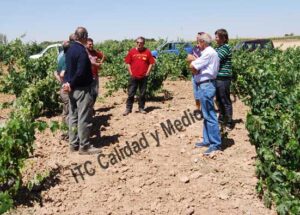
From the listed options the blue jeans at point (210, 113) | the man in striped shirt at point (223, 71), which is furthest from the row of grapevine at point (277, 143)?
the man in striped shirt at point (223, 71)

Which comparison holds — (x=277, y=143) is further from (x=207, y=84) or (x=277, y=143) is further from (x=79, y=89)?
(x=79, y=89)

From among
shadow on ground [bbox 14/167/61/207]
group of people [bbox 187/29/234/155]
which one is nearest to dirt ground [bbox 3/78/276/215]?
shadow on ground [bbox 14/167/61/207]

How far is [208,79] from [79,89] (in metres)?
1.82

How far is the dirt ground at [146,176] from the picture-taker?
4730 millimetres

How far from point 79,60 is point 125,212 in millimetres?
2244

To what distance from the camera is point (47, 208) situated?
476cm

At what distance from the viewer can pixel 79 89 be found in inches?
234

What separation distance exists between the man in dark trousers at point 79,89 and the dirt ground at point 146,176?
26 centimetres

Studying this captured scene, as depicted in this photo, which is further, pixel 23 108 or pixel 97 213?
pixel 23 108

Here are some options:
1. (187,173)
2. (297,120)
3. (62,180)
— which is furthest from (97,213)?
(297,120)

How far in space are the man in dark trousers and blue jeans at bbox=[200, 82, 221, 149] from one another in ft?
5.30

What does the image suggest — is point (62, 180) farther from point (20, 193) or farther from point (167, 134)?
point (167, 134)

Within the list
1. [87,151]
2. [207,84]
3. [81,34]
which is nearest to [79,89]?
[81,34]

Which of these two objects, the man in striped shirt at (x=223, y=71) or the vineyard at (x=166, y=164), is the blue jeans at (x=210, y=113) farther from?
the man in striped shirt at (x=223, y=71)
